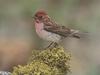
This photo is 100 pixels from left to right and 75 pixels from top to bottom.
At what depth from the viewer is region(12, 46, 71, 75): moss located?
7895 millimetres

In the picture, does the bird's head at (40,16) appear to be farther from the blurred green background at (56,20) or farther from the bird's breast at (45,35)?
the blurred green background at (56,20)

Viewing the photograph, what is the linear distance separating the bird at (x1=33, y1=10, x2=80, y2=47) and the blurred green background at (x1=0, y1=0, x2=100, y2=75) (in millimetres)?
2427

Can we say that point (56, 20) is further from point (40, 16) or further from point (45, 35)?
point (40, 16)

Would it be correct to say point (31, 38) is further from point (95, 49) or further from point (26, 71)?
point (26, 71)

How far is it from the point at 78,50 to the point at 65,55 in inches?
187

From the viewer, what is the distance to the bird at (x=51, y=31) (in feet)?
30.8

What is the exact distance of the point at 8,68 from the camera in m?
12.5

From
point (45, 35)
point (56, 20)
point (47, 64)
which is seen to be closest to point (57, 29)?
point (45, 35)

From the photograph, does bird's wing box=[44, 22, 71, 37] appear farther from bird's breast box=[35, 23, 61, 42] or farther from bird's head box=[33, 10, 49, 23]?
bird's head box=[33, 10, 49, 23]

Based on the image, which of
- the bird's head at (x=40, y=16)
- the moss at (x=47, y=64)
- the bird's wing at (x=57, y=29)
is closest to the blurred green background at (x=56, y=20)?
the bird's wing at (x=57, y=29)

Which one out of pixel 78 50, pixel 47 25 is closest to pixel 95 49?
pixel 78 50

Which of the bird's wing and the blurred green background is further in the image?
the blurred green background

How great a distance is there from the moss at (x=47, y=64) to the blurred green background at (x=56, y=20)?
361 centimetres

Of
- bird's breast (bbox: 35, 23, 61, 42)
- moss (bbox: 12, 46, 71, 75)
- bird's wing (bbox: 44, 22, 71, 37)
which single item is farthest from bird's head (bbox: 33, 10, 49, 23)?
moss (bbox: 12, 46, 71, 75)
